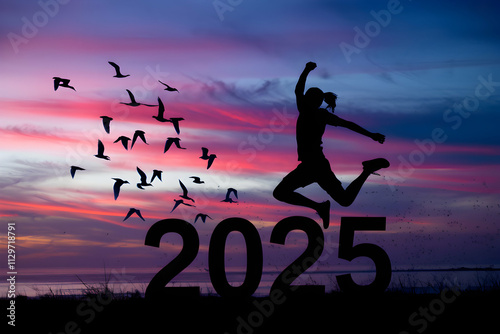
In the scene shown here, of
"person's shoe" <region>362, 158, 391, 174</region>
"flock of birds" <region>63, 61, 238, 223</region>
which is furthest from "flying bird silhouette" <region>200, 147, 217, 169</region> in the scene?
"person's shoe" <region>362, 158, 391, 174</region>

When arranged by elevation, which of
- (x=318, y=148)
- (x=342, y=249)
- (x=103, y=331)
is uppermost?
(x=318, y=148)

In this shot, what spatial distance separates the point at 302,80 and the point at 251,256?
3300mm

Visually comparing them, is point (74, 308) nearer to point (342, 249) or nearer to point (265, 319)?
point (265, 319)

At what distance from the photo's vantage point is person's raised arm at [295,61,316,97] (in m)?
11.1

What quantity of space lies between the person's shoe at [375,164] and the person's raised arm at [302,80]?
196cm

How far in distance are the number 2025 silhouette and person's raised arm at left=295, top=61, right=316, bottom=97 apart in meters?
2.29

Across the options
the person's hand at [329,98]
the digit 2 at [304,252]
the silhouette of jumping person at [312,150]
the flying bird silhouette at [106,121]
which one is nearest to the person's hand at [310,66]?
the silhouette of jumping person at [312,150]

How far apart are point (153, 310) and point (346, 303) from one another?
344 centimetres

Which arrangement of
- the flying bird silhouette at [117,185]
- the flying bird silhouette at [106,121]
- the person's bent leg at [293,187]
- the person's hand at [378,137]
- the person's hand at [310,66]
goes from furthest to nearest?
the flying bird silhouette at [117,185] < the flying bird silhouette at [106,121] < the person's hand at [378,137] < the person's bent leg at [293,187] < the person's hand at [310,66]

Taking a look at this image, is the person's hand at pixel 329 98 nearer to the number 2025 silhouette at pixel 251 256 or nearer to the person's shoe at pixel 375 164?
the person's shoe at pixel 375 164

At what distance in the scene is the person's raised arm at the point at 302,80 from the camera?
1111cm

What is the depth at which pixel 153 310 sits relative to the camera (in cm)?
1090

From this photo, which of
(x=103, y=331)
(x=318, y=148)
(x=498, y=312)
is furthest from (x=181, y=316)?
(x=498, y=312)

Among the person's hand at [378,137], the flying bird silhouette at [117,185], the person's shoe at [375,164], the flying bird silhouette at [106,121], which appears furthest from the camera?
the flying bird silhouette at [117,185]
